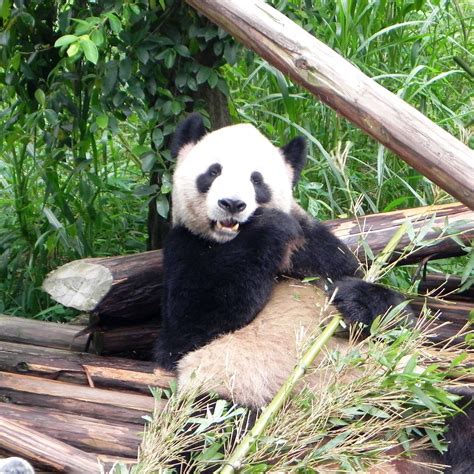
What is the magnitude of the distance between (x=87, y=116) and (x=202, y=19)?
89cm

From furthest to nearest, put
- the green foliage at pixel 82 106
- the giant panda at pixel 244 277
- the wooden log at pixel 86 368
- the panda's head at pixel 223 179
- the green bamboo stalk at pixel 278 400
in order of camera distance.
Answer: the green foliage at pixel 82 106 → the wooden log at pixel 86 368 → the panda's head at pixel 223 179 → the giant panda at pixel 244 277 → the green bamboo stalk at pixel 278 400

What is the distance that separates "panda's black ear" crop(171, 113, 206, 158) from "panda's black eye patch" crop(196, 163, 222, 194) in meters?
0.31

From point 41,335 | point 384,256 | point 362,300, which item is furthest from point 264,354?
point 41,335

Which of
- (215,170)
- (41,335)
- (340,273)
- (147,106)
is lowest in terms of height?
(41,335)

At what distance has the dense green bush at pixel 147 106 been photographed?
5012mm

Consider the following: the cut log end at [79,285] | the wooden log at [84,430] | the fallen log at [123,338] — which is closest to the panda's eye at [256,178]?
the cut log end at [79,285]

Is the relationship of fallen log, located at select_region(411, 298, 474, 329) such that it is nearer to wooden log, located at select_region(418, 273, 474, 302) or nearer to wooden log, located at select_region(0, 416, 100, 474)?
wooden log, located at select_region(418, 273, 474, 302)

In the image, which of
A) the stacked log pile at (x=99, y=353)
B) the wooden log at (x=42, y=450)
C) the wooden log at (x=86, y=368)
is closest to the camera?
the wooden log at (x=42, y=450)

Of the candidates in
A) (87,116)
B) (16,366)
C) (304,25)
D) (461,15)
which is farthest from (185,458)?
(461,15)

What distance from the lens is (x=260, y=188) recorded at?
4.24 metres

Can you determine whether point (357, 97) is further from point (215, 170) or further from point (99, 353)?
point (99, 353)

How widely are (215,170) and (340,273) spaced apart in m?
0.75

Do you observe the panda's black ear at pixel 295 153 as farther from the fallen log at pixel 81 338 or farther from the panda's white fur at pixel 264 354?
the fallen log at pixel 81 338

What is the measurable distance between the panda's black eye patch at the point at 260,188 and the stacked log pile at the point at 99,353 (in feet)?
1.67
